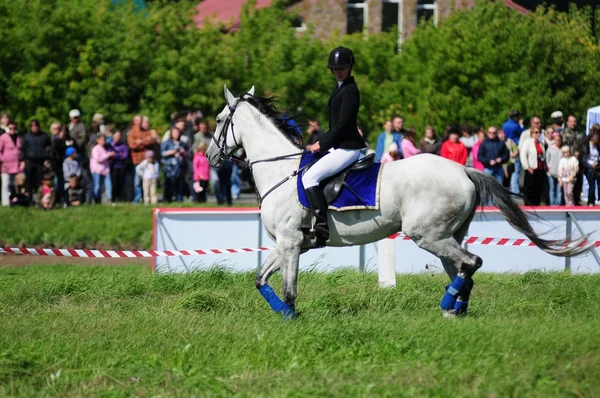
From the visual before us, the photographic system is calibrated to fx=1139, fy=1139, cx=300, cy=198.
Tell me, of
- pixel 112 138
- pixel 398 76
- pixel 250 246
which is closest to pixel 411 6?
pixel 398 76

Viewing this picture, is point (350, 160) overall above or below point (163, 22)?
below

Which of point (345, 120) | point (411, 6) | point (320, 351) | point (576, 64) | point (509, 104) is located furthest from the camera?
point (411, 6)

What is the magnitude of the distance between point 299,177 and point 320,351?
256 cm

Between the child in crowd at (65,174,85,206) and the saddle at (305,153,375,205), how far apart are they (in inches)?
550

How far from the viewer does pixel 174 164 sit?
2569 centimetres

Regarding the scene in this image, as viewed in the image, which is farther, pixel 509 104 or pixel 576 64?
pixel 576 64

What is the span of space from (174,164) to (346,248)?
31.4 ft

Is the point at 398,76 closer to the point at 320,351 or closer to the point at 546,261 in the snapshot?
the point at 546,261

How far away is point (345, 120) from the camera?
38.5 feet

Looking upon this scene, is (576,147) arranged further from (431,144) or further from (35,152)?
(35,152)

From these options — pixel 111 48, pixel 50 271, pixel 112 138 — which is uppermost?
pixel 111 48

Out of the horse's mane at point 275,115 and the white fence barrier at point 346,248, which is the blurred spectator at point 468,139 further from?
the horse's mane at point 275,115

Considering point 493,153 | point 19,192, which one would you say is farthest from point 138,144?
point 493,153

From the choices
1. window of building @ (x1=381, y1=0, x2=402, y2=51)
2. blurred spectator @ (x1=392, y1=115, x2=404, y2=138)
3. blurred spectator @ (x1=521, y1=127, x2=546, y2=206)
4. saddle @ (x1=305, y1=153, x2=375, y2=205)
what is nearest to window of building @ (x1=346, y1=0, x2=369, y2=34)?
window of building @ (x1=381, y1=0, x2=402, y2=51)
